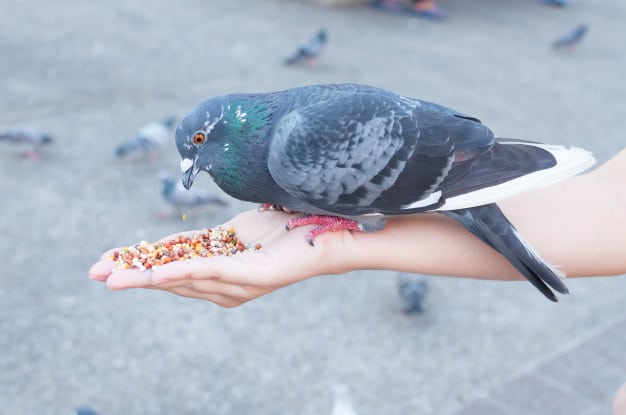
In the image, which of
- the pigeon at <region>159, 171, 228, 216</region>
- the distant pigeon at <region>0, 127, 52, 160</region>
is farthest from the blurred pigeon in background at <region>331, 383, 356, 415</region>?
the distant pigeon at <region>0, 127, 52, 160</region>

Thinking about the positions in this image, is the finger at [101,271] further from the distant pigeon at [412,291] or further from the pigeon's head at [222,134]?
the distant pigeon at [412,291]

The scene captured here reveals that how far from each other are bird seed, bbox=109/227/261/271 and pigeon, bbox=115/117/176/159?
11.9ft

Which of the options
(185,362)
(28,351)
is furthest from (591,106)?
(28,351)

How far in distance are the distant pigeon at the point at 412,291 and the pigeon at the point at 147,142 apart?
2671 mm

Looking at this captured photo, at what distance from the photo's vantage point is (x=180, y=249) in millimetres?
2650

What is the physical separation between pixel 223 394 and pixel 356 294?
131 centimetres

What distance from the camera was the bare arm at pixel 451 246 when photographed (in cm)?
248

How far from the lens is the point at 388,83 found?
343 inches

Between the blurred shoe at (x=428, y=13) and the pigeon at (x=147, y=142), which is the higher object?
the blurred shoe at (x=428, y=13)

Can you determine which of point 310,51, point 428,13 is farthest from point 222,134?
point 428,13

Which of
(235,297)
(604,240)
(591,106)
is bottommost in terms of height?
(591,106)

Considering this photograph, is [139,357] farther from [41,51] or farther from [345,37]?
[345,37]

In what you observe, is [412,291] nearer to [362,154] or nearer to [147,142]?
[362,154]

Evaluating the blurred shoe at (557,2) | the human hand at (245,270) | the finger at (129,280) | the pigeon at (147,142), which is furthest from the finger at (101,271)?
the blurred shoe at (557,2)
